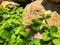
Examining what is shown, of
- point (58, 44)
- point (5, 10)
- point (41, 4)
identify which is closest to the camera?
point (58, 44)

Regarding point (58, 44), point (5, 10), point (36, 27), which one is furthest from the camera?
point (5, 10)

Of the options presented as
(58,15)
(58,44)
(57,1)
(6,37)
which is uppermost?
(57,1)

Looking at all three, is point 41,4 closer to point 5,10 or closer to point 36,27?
point 36,27

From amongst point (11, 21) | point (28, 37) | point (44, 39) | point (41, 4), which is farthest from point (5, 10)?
point (44, 39)

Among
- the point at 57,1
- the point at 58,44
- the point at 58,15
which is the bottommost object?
the point at 58,44

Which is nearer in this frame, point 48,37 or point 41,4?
point 48,37

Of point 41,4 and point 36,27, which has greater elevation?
point 41,4

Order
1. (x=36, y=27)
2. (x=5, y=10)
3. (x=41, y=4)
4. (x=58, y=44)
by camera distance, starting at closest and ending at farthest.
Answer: (x=58, y=44), (x=36, y=27), (x=41, y=4), (x=5, y=10)

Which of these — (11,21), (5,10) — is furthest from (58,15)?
(5,10)

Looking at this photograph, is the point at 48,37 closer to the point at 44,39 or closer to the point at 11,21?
the point at 44,39
